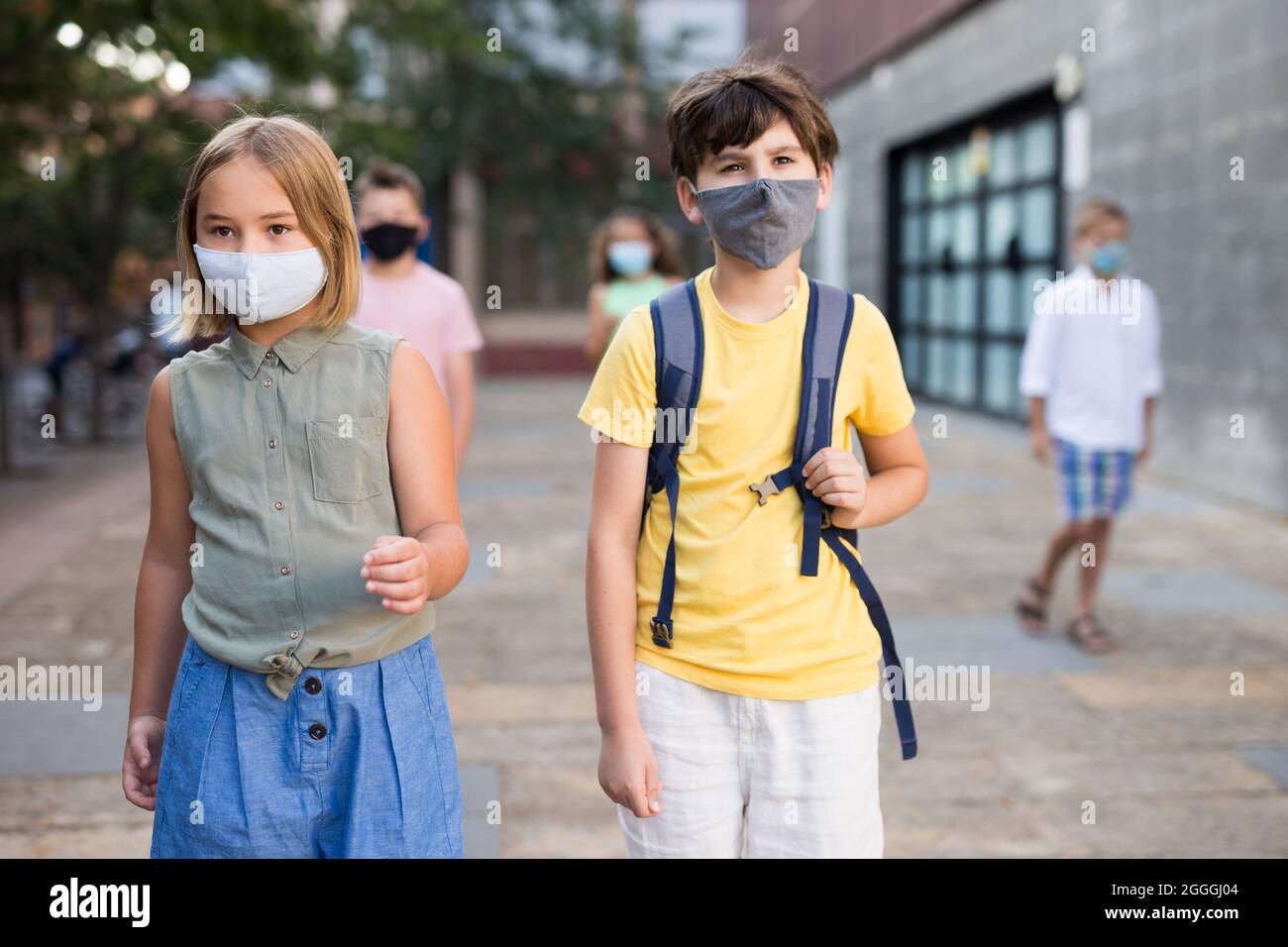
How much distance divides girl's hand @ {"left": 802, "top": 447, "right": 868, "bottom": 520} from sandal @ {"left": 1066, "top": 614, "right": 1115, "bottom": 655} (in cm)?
412

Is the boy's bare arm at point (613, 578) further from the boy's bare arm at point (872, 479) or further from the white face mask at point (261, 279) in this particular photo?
the white face mask at point (261, 279)

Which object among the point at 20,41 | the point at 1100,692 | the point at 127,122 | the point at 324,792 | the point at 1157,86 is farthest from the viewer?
the point at 127,122

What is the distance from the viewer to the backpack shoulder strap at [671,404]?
2223mm

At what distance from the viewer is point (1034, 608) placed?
6363mm

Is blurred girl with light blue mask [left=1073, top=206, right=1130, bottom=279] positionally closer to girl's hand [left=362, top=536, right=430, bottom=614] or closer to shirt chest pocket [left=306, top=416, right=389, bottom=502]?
shirt chest pocket [left=306, top=416, right=389, bottom=502]

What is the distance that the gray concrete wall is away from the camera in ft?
31.8

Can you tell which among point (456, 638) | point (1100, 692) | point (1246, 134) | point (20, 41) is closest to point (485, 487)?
point (20, 41)

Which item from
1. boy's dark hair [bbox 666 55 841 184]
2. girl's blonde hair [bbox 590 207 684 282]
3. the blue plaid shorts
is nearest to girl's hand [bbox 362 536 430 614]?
boy's dark hair [bbox 666 55 841 184]

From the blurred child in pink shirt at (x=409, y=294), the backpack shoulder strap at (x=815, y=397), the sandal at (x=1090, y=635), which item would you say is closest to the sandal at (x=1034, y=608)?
the sandal at (x=1090, y=635)

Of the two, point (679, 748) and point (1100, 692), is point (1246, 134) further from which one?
point (679, 748)

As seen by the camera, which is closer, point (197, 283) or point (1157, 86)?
point (197, 283)

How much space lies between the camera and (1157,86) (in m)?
11.5

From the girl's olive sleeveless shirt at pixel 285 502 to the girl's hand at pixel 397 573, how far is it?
0.15 metres

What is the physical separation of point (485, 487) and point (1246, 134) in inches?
243
